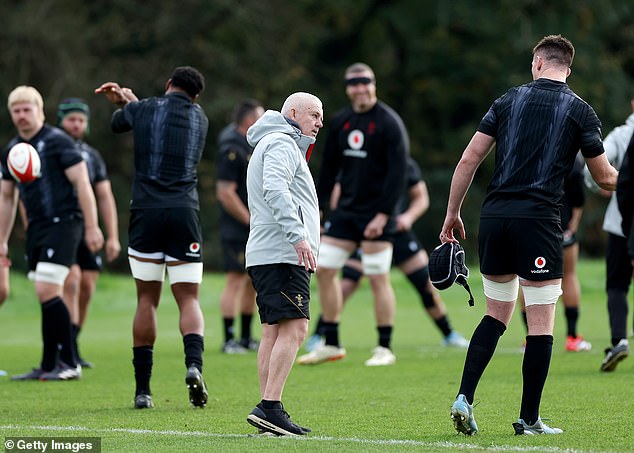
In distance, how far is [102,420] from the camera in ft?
24.6

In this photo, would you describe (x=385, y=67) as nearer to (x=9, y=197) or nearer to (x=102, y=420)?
(x=9, y=197)

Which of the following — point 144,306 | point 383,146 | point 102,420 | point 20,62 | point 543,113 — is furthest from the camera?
point 20,62

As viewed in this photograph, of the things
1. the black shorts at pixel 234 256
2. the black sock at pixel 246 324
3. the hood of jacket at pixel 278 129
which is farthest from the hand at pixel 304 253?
the black sock at pixel 246 324

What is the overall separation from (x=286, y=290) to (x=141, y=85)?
1048 inches

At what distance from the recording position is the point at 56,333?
10.1 m

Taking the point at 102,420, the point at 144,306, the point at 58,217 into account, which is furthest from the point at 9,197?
the point at 102,420

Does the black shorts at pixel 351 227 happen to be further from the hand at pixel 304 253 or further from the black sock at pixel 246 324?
the hand at pixel 304 253

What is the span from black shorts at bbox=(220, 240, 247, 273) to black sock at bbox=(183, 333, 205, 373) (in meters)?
4.77

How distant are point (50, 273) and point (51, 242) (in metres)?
0.26

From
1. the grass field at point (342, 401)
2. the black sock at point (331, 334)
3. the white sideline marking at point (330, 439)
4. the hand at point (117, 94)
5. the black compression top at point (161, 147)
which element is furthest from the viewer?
the black sock at point (331, 334)

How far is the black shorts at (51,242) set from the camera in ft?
32.9

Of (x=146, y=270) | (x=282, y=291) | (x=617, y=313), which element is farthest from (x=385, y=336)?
(x=282, y=291)

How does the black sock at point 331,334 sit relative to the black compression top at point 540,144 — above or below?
below

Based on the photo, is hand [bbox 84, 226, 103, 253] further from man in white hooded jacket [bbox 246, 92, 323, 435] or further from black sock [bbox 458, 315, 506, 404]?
black sock [bbox 458, 315, 506, 404]
